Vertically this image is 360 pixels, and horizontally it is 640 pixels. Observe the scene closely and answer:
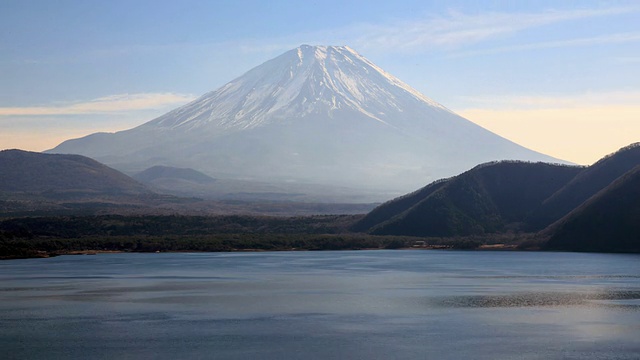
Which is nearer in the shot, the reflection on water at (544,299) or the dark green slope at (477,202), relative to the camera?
the reflection on water at (544,299)

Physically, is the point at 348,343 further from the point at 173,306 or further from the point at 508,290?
the point at 508,290

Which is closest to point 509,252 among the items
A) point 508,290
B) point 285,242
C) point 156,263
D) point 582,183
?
point 582,183

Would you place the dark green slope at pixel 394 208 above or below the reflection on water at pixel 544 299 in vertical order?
above

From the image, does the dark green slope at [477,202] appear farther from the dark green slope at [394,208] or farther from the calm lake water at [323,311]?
→ the calm lake water at [323,311]

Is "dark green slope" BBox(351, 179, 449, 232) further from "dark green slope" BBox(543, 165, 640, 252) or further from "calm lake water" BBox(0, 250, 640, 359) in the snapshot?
"calm lake water" BBox(0, 250, 640, 359)

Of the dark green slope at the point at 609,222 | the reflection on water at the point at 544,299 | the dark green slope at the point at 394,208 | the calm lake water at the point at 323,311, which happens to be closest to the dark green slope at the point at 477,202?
the dark green slope at the point at 394,208

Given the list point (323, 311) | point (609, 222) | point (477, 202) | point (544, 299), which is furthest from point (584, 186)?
point (323, 311)

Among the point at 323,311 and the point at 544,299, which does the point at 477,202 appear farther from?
the point at 323,311
